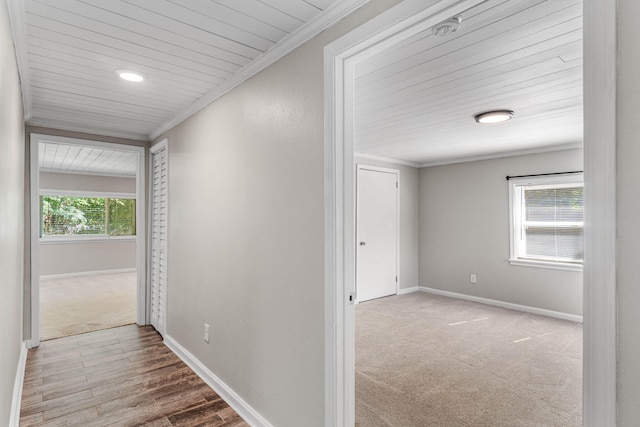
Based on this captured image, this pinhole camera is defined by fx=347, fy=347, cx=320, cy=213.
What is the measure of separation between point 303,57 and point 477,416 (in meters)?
2.50

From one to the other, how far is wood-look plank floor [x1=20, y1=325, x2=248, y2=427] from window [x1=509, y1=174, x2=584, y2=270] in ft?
14.7

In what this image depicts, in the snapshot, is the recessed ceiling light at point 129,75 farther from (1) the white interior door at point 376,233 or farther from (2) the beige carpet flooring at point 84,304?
(1) the white interior door at point 376,233

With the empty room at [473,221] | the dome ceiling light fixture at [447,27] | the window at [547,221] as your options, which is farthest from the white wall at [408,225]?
the dome ceiling light fixture at [447,27]

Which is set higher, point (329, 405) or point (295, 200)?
point (295, 200)

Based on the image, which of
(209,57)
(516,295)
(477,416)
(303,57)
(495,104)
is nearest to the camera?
(303,57)

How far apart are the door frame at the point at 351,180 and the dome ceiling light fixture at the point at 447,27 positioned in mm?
349

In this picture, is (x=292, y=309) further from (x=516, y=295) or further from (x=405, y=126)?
(x=516, y=295)

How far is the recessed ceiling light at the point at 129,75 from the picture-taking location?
2348 millimetres

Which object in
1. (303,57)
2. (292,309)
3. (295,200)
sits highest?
(303,57)

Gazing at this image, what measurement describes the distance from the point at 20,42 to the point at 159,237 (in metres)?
2.39

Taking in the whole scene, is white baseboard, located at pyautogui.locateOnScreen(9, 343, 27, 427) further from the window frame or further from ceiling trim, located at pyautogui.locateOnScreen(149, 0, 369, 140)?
the window frame

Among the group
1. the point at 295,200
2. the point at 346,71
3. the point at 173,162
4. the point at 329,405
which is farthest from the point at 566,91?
the point at 173,162

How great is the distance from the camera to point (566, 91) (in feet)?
8.59

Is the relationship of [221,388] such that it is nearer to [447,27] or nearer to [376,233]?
[447,27]
